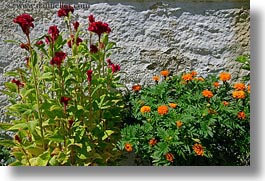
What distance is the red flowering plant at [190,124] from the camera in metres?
2.10

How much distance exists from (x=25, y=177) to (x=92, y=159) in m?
0.26

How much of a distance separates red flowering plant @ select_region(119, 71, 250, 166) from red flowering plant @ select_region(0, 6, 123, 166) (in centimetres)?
11

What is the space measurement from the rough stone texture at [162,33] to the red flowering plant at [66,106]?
0.15m

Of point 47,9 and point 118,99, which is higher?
point 47,9

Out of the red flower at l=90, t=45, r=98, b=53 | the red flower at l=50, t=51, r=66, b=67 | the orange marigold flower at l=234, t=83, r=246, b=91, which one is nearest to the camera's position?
the red flower at l=50, t=51, r=66, b=67

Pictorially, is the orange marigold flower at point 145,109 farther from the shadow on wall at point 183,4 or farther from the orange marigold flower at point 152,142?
the shadow on wall at point 183,4

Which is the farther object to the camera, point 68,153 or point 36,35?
point 36,35

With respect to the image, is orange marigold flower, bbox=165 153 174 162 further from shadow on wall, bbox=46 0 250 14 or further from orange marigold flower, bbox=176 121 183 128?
shadow on wall, bbox=46 0 250 14

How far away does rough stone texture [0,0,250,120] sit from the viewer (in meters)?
2.32

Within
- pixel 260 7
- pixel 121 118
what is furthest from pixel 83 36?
pixel 260 7

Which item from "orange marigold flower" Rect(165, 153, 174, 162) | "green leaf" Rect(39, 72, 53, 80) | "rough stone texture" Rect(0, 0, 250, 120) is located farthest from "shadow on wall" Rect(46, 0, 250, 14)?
"orange marigold flower" Rect(165, 153, 174, 162)

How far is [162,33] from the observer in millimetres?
2354

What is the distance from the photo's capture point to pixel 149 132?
2129mm

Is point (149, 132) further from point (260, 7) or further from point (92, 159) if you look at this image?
point (260, 7)
